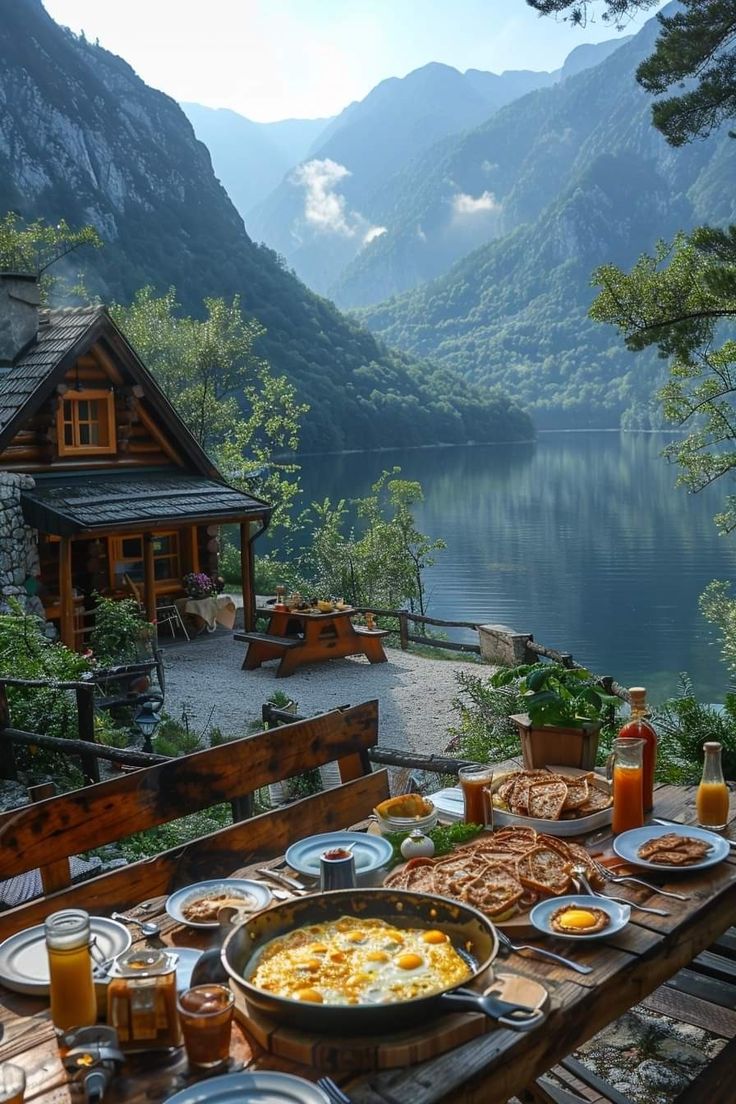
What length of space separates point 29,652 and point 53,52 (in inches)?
3919

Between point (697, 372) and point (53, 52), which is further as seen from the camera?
point (53, 52)

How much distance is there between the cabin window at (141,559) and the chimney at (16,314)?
3.48 m

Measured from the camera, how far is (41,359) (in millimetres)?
16578

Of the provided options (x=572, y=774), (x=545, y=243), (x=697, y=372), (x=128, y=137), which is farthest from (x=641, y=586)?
(x=545, y=243)

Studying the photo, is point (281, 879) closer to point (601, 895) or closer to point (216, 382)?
point (601, 895)

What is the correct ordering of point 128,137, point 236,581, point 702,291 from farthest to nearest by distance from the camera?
point 128,137, point 236,581, point 702,291

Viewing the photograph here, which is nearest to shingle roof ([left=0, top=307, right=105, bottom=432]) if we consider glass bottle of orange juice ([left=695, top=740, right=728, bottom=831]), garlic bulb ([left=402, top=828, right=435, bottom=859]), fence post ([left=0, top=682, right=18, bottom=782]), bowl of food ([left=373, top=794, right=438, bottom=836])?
fence post ([left=0, top=682, right=18, bottom=782])

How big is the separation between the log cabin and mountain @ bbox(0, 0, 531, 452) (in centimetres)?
5226

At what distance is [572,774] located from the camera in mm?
4328

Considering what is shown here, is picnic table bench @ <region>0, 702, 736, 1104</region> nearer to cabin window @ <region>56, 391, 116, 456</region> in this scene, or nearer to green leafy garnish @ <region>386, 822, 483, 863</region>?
green leafy garnish @ <region>386, 822, 483, 863</region>

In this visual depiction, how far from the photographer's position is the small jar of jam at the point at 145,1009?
7.57 feet

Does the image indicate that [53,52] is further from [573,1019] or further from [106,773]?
[573,1019]

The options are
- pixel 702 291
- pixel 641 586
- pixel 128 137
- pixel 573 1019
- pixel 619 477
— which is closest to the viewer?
pixel 573 1019

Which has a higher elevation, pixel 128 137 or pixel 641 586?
pixel 128 137
